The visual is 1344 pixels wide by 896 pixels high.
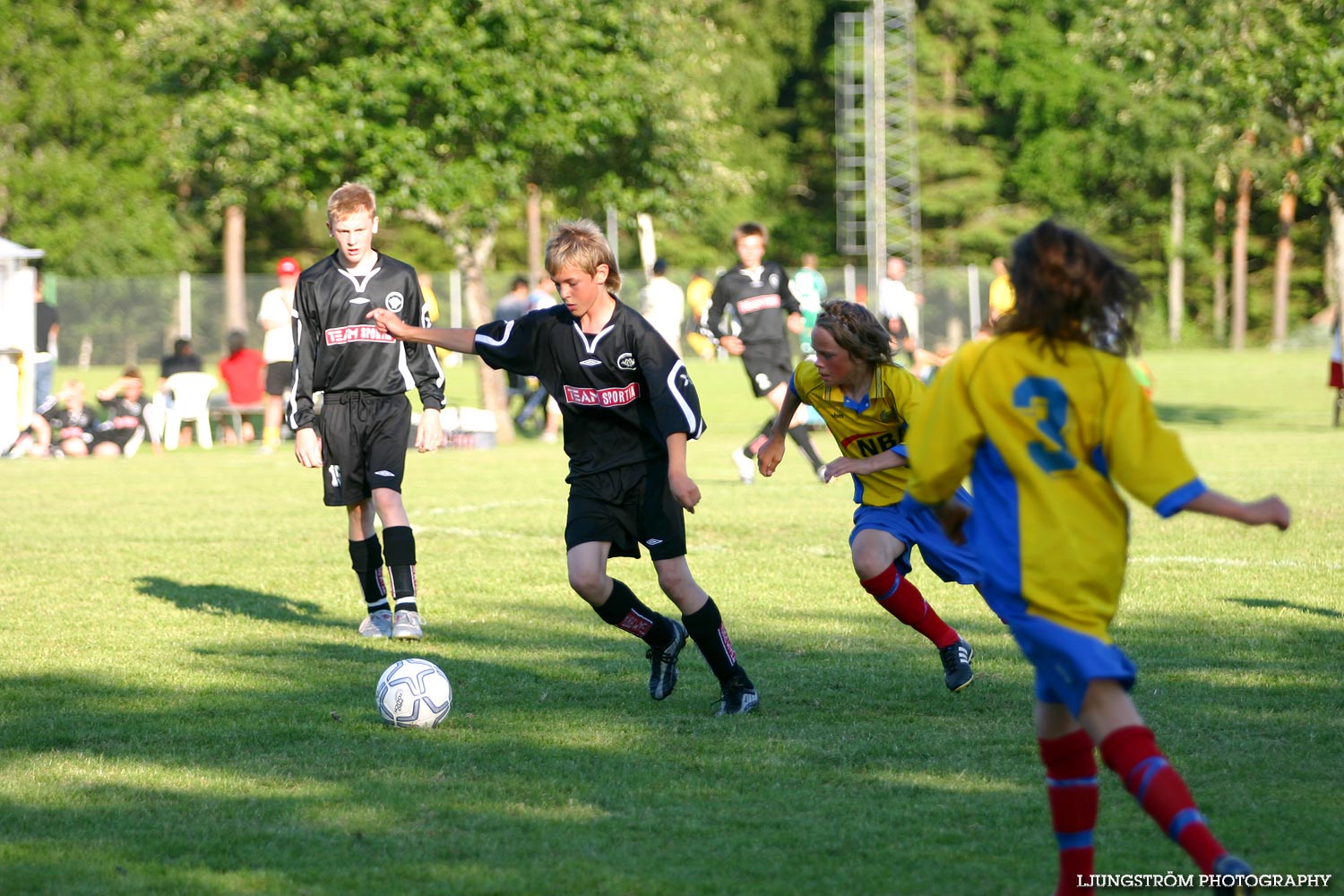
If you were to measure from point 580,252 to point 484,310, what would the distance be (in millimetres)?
16814

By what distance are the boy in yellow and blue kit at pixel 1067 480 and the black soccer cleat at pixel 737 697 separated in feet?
6.70

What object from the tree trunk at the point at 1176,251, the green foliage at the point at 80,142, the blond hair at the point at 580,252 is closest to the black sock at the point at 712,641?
the blond hair at the point at 580,252

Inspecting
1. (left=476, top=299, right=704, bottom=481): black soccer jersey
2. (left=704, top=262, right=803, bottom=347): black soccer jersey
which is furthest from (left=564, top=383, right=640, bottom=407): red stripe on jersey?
(left=704, top=262, right=803, bottom=347): black soccer jersey

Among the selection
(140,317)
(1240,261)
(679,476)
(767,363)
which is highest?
(1240,261)

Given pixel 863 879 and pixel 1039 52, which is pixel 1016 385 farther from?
pixel 1039 52

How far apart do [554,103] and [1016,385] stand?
17.9 m

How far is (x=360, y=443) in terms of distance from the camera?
7.34 metres

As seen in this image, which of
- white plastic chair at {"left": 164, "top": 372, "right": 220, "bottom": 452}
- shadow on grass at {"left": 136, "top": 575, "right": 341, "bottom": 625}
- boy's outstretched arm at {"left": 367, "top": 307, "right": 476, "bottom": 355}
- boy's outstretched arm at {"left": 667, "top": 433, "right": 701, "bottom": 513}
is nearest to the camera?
boy's outstretched arm at {"left": 667, "top": 433, "right": 701, "bottom": 513}

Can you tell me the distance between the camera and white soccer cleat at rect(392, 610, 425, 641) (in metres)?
7.09

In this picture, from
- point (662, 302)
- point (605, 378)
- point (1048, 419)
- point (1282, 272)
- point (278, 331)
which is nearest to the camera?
point (1048, 419)

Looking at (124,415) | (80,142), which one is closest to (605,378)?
(124,415)

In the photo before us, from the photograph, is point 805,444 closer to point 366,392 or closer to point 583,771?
point 366,392

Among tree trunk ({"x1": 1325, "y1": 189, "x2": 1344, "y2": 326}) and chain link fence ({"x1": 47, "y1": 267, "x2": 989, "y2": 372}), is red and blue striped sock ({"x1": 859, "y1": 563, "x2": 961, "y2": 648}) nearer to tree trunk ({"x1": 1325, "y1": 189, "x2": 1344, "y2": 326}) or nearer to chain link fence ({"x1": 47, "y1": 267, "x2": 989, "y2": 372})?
tree trunk ({"x1": 1325, "y1": 189, "x2": 1344, "y2": 326})

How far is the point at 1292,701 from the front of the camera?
5.56 metres
